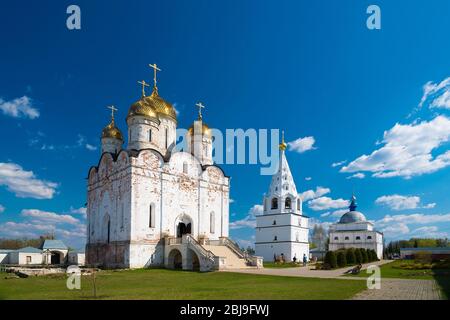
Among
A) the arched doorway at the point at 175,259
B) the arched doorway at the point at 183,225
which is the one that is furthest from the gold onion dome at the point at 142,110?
the arched doorway at the point at 175,259

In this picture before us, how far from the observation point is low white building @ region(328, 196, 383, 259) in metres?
58.1

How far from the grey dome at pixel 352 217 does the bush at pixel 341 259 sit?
35.3 metres

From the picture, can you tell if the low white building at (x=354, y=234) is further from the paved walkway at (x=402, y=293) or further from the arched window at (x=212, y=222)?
the paved walkway at (x=402, y=293)

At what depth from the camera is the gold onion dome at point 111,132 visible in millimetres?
36688

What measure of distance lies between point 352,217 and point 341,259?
36.6 meters

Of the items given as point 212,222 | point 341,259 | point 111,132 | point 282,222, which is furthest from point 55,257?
point 341,259

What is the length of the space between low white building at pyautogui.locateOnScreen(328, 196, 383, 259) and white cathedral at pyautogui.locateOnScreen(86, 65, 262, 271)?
104 ft

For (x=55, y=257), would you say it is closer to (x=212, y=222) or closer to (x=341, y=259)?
(x=212, y=222)

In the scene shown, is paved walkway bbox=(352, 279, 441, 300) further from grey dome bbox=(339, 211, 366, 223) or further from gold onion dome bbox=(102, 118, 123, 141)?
grey dome bbox=(339, 211, 366, 223)

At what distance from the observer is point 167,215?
30.1 m

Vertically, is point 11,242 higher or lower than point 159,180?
lower

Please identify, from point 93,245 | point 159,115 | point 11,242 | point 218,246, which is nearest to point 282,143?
point 159,115

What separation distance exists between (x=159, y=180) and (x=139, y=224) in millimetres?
3765
